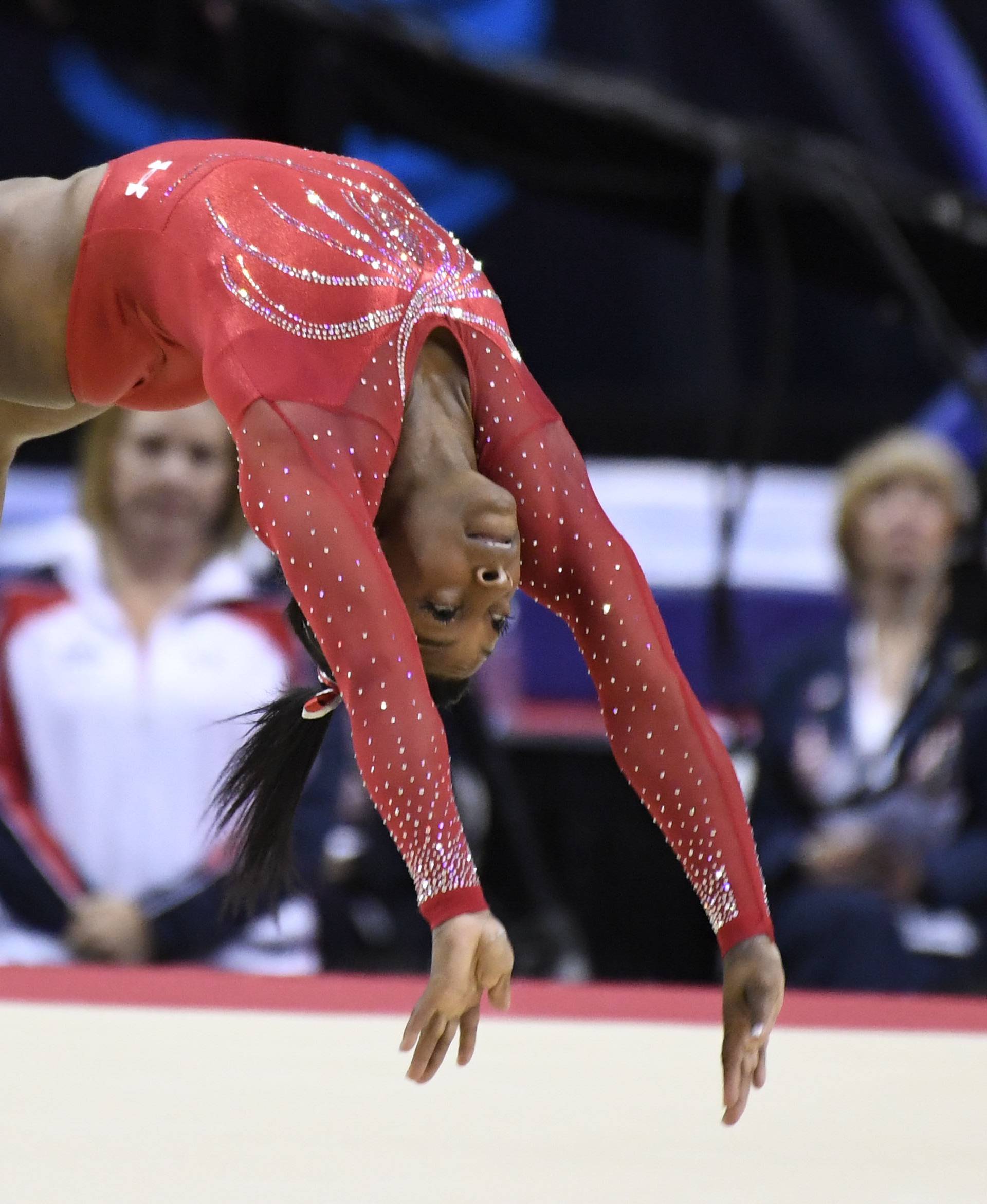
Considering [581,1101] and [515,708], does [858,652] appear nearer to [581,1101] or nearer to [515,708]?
[515,708]

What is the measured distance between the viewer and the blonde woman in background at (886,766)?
2.65m

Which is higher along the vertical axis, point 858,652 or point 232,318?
point 232,318

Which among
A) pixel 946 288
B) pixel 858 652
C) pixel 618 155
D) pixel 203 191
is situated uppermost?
pixel 203 191

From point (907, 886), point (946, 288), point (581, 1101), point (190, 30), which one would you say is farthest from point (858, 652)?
point (190, 30)

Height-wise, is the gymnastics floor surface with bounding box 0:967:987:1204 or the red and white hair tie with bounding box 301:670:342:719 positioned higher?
the red and white hair tie with bounding box 301:670:342:719

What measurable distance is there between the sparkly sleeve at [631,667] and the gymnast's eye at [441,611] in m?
0.12

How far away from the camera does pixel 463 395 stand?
4.37 ft

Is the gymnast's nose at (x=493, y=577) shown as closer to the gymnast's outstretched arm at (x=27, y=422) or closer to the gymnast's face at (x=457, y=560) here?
the gymnast's face at (x=457, y=560)

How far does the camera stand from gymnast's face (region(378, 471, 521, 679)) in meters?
1.23

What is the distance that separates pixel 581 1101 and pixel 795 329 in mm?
2466

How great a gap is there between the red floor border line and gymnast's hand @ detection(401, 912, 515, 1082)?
0.84 m

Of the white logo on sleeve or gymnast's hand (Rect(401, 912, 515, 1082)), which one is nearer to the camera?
gymnast's hand (Rect(401, 912, 515, 1082))

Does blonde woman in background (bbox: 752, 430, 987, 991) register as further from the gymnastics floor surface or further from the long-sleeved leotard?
the long-sleeved leotard

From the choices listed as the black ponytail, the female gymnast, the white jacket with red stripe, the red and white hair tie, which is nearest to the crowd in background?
the white jacket with red stripe
